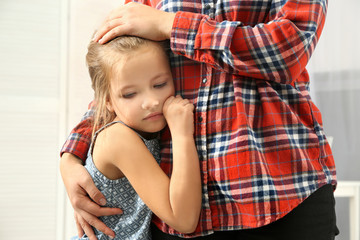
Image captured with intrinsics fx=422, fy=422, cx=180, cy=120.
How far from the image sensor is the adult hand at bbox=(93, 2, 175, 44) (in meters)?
0.96

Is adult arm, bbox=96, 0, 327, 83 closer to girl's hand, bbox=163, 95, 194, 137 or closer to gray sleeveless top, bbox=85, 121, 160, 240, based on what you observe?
girl's hand, bbox=163, 95, 194, 137

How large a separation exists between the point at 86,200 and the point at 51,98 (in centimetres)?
194

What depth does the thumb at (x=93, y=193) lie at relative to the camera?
41.6 inches

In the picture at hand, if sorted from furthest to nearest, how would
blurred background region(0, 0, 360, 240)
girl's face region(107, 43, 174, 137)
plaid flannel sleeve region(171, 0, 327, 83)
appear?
blurred background region(0, 0, 360, 240) → girl's face region(107, 43, 174, 137) → plaid flannel sleeve region(171, 0, 327, 83)

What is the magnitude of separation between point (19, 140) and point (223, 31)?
2270 mm

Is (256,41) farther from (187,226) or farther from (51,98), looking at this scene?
(51,98)

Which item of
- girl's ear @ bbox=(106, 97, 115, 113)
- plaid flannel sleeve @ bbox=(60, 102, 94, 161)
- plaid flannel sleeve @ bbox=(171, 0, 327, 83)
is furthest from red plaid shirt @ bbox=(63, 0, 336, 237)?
plaid flannel sleeve @ bbox=(60, 102, 94, 161)

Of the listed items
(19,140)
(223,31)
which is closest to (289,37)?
(223,31)

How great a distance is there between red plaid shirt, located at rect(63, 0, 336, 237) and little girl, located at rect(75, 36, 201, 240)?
5 centimetres

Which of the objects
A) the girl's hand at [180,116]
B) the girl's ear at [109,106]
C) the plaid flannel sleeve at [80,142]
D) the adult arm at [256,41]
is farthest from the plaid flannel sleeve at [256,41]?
the plaid flannel sleeve at [80,142]

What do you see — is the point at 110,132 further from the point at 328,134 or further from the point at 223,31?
the point at 328,134

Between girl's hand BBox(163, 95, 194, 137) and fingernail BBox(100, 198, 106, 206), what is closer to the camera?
girl's hand BBox(163, 95, 194, 137)

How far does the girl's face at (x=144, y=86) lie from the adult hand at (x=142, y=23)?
1.8 inches

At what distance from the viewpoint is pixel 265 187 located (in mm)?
898
